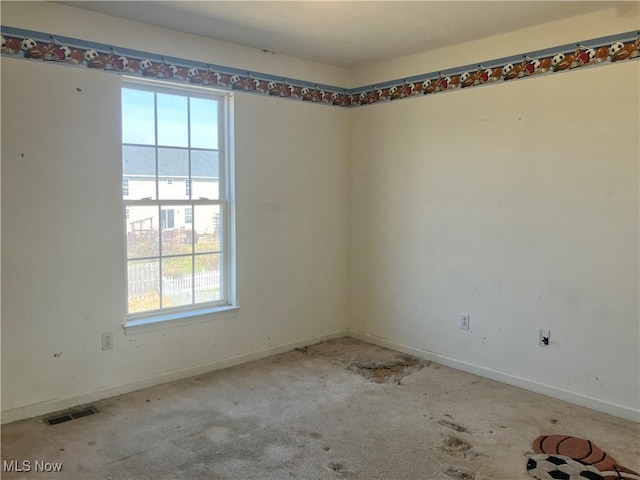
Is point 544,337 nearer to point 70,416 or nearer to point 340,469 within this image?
point 340,469

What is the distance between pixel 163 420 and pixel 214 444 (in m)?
0.45

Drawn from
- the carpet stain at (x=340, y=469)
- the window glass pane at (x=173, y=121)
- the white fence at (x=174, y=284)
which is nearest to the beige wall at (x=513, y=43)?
the window glass pane at (x=173, y=121)

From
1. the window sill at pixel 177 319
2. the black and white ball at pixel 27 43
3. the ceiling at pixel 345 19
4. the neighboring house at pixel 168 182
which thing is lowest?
the window sill at pixel 177 319

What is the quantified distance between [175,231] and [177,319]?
64cm

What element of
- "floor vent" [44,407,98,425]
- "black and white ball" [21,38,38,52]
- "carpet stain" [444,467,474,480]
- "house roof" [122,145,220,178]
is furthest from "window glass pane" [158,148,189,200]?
"carpet stain" [444,467,474,480]

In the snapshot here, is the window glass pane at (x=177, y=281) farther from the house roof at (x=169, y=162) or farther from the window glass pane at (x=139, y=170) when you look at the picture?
the house roof at (x=169, y=162)

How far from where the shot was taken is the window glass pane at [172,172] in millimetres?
3545

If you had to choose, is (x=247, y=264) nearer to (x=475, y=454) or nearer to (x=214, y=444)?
(x=214, y=444)

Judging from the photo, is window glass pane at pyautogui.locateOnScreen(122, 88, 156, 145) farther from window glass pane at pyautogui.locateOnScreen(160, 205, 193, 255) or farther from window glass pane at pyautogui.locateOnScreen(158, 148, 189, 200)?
window glass pane at pyautogui.locateOnScreen(160, 205, 193, 255)

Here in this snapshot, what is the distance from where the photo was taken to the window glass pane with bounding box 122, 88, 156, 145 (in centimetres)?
335

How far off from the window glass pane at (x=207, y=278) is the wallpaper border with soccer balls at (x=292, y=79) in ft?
4.27

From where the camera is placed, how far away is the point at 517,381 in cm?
352

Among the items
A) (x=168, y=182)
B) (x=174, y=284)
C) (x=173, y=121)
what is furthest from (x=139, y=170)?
(x=174, y=284)

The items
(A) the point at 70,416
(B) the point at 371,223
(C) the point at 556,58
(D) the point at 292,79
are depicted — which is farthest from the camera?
(B) the point at 371,223
